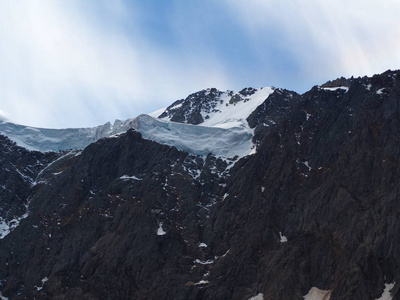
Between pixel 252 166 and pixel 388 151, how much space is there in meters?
43.2

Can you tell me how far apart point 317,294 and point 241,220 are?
1495 inches

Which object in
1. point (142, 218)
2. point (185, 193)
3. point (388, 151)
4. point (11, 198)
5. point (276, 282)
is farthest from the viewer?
point (11, 198)

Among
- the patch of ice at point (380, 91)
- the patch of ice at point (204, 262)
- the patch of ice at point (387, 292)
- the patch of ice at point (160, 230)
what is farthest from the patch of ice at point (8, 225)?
the patch of ice at point (380, 91)

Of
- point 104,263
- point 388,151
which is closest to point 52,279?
point 104,263

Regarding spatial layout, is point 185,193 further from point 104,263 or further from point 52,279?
point 52,279

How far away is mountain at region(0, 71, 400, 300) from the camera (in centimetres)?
13375

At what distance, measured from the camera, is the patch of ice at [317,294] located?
5012 inches

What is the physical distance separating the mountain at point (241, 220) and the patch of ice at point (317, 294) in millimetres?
304

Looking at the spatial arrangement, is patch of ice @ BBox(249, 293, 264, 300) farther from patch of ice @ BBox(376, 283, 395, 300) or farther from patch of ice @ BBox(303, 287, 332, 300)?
patch of ice @ BBox(376, 283, 395, 300)

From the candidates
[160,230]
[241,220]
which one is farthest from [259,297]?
[160,230]

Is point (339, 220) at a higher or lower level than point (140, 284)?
higher

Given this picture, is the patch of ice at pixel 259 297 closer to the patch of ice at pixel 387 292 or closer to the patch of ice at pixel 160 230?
the patch of ice at pixel 387 292

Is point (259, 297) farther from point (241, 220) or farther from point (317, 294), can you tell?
point (241, 220)

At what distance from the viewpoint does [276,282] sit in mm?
132250
